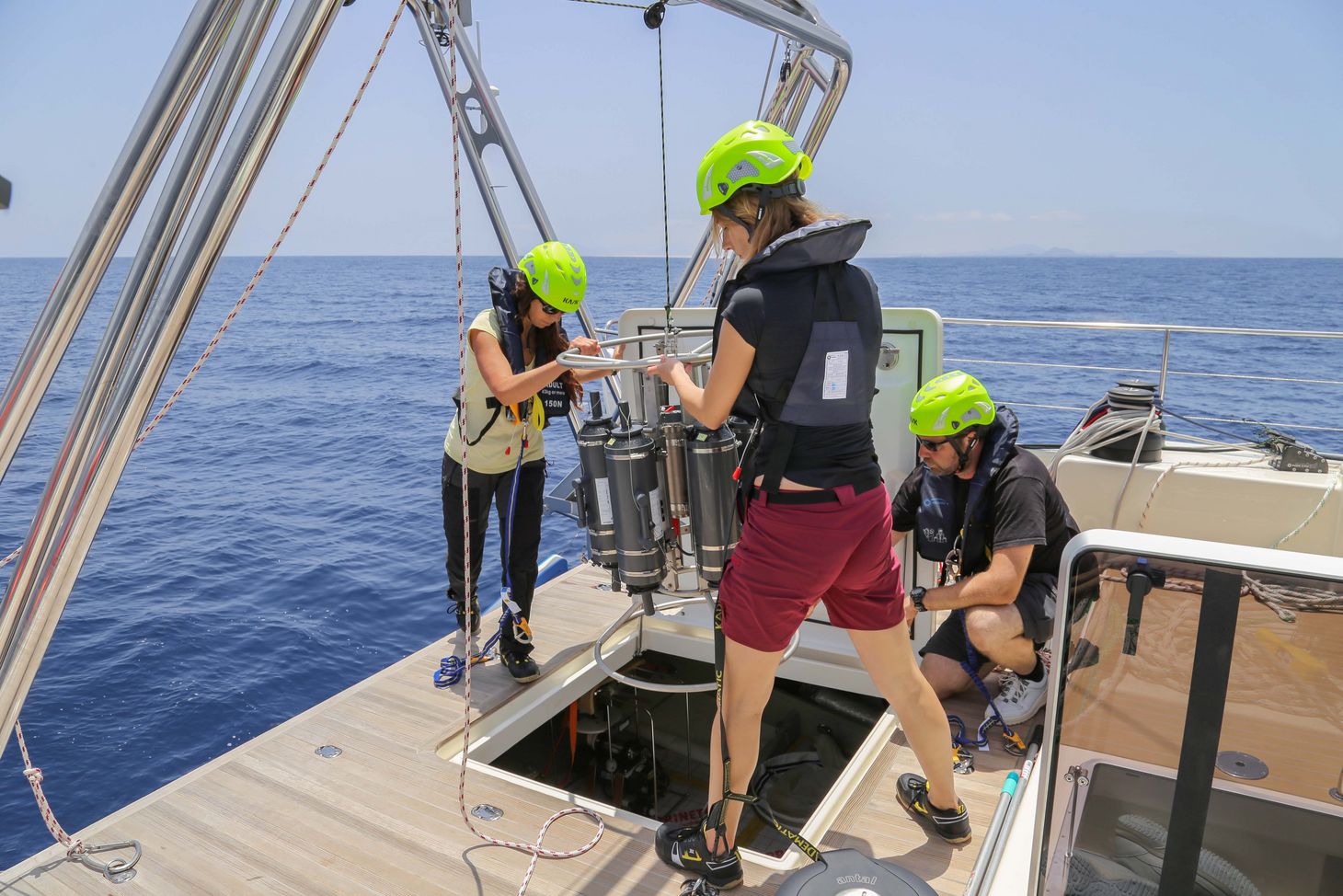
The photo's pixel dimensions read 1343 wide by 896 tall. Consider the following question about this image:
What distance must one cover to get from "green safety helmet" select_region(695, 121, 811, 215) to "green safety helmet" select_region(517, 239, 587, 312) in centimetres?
119

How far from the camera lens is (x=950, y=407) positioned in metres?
3.00

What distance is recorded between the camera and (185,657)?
6609mm

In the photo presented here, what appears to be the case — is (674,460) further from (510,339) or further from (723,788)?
(723,788)

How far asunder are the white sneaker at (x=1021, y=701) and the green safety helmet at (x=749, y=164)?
80.7 inches

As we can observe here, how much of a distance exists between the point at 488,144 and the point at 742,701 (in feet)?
8.81

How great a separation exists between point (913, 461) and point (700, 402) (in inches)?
63.6

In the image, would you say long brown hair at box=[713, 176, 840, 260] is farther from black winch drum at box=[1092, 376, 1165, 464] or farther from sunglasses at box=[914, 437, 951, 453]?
black winch drum at box=[1092, 376, 1165, 464]

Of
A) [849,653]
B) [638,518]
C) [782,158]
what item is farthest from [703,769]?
[782,158]

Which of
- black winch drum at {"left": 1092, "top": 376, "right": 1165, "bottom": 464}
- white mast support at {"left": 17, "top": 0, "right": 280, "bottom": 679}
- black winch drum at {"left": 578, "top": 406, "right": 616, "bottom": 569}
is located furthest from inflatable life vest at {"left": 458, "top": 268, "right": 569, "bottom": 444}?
black winch drum at {"left": 1092, "top": 376, "right": 1165, "bottom": 464}

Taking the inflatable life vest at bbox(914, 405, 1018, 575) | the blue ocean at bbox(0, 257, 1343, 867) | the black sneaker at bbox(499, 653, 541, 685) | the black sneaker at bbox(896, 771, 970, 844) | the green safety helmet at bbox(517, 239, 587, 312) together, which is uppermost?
the green safety helmet at bbox(517, 239, 587, 312)

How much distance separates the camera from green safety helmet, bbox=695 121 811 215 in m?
2.02

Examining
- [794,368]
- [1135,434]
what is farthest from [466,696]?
[1135,434]

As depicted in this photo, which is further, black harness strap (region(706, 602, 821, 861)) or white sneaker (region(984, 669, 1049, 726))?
white sneaker (region(984, 669, 1049, 726))

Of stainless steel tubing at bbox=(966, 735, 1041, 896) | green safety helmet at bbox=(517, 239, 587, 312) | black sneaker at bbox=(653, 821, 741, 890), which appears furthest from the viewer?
green safety helmet at bbox=(517, 239, 587, 312)
